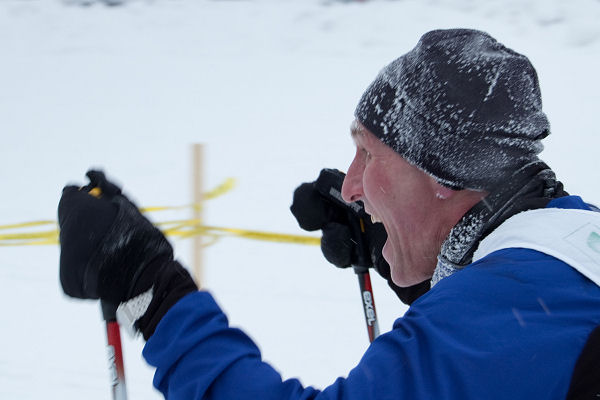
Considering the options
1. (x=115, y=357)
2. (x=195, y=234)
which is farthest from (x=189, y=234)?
(x=115, y=357)

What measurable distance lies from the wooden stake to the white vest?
8.82 ft

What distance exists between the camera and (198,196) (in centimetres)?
367

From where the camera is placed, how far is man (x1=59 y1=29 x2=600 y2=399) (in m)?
0.80

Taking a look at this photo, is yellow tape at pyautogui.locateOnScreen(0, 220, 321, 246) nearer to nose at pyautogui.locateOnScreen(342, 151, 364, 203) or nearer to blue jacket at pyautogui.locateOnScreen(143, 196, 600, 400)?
nose at pyautogui.locateOnScreen(342, 151, 364, 203)

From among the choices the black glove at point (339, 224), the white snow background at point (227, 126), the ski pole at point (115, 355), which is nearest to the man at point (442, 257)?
the ski pole at point (115, 355)

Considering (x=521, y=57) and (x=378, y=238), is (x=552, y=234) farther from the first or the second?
(x=378, y=238)

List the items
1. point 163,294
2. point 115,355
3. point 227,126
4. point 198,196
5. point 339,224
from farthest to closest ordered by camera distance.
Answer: point 227,126
point 198,196
point 339,224
point 115,355
point 163,294

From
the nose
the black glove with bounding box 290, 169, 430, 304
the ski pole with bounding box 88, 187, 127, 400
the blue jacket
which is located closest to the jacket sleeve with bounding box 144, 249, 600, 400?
the blue jacket

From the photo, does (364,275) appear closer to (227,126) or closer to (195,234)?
(195,234)

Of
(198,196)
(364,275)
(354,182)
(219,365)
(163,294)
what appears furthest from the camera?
(198,196)

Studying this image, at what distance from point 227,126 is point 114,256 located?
192 inches

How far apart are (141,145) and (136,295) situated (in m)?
4.77

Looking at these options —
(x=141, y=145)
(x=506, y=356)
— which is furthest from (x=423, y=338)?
(x=141, y=145)

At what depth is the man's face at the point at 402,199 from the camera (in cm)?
109
